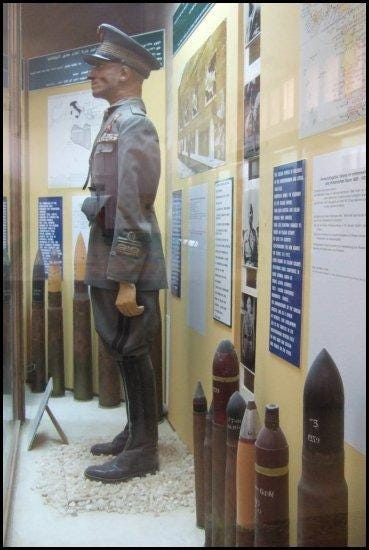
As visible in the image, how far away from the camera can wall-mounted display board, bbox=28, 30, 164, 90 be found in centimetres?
185

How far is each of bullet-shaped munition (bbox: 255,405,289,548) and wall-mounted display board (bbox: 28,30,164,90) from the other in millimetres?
1208

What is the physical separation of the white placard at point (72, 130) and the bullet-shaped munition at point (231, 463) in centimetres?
92

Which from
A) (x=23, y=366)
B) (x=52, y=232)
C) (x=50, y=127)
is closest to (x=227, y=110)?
(x=50, y=127)

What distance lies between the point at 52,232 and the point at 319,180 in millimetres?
973

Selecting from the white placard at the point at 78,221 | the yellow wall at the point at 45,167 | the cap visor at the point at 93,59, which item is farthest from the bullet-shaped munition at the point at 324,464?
the cap visor at the point at 93,59

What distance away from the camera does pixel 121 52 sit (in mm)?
1834

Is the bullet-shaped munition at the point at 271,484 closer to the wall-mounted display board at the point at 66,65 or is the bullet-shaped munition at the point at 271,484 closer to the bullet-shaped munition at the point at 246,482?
the bullet-shaped munition at the point at 246,482

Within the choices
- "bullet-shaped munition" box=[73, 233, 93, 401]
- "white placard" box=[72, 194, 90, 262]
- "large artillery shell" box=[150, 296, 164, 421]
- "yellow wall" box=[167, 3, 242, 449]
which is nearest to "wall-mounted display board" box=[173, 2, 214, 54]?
"yellow wall" box=[167, 3, 242, 449]

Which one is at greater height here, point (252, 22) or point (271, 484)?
point (252, 22)

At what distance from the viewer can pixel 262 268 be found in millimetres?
1774

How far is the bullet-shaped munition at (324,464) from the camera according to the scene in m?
1.30

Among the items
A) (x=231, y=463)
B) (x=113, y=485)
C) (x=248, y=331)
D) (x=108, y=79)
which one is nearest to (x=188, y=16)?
(x=108, y=79)

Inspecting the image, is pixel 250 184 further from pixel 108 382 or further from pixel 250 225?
pixel 108 382

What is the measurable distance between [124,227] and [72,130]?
1.31ft
